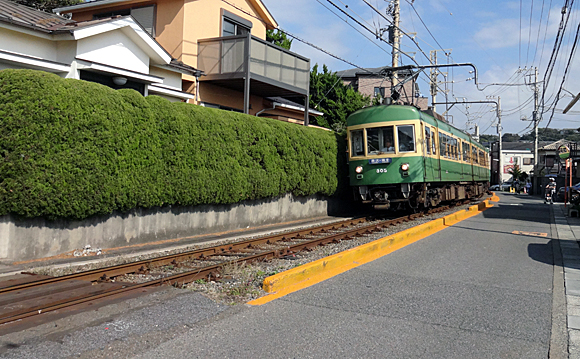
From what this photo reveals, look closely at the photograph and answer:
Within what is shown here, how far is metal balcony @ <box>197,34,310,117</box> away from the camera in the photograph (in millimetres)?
14719

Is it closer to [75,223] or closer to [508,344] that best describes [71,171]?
[75,223]

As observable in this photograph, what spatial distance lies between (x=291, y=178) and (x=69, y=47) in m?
6.77

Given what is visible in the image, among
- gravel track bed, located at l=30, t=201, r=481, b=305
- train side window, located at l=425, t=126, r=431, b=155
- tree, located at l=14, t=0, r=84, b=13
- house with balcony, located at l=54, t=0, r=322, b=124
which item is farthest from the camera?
tree, located at l=14, t=0, r=84, b=13

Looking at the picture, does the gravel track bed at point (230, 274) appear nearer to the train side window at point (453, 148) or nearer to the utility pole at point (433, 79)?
the train side window at point (453, 148)

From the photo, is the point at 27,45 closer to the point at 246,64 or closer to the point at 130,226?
the point at 130,226

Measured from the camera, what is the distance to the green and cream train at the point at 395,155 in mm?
13469

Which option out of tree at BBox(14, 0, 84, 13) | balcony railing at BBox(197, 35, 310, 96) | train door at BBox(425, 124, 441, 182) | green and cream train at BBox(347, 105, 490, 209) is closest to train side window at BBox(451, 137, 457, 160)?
green and cream train at BBox(347, 105, 490, 209)

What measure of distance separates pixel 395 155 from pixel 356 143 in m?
1.41

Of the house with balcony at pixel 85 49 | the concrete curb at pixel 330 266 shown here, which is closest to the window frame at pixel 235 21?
the house with balcony at pixel 85 49

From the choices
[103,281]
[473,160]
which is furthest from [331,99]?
[103,281]

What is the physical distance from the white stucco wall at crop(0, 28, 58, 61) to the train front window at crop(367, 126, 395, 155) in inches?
356

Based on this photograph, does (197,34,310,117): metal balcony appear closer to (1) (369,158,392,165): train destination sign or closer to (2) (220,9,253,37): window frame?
(2) (220,9,253,37): window frame

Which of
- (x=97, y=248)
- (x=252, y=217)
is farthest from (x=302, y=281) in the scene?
(x=252, y=217)

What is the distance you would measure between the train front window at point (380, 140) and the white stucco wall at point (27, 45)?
29.7ft
